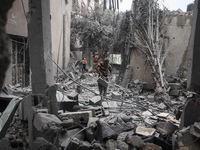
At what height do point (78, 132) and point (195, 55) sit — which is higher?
point (195, 55)

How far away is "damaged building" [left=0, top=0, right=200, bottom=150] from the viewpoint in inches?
126

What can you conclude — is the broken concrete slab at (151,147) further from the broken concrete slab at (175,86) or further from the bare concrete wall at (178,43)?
the bare concrete wall at (178,43)

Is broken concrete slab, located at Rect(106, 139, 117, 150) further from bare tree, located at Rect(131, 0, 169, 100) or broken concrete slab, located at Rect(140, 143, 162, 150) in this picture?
bare tree, located at Rect(131, 0, 169, 100)

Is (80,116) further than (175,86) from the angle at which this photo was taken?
No

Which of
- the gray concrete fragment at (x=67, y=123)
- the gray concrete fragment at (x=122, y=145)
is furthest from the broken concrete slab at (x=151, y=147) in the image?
the gray concrete fragment at (x=67, y=123)

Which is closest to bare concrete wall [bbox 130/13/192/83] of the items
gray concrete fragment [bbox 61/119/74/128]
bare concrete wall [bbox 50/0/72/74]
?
bare concrete wall [bbox 50/0/72/74]

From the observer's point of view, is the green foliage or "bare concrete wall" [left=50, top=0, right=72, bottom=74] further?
the green foliage

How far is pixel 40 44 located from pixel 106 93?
18.0 feet

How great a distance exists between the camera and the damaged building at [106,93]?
319cm

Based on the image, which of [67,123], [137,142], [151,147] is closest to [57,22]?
[67,123]

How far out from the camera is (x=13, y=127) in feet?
13.4

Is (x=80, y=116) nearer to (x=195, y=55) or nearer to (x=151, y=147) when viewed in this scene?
(x=151, y=147)

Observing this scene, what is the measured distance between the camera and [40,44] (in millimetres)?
3430

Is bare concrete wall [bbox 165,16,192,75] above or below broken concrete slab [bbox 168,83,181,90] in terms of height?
above
